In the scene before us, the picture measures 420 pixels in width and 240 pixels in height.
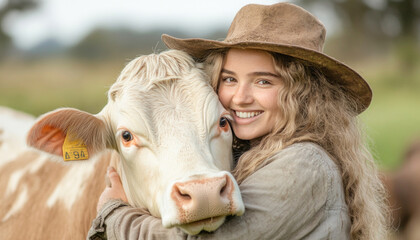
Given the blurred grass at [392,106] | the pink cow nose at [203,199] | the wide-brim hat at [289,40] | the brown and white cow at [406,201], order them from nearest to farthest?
1. the pink cow nose at [203,199]
2. the wide-brim hat at [289,40]
3. the brown and white cow at [406,201]
4. the blurred grass at [392,106]

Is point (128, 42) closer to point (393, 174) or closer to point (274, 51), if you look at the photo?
point (393, 174)

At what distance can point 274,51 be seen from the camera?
3.19m

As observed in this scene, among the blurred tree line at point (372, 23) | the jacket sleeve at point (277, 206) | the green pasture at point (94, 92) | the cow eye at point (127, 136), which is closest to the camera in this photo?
the jacket sleeve at point (277, 206)

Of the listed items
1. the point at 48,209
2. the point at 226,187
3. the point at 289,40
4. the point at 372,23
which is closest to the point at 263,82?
the point at 289,40

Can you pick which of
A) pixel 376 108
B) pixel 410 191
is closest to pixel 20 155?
pixel 410 191

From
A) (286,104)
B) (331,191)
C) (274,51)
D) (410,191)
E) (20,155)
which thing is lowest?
(410,191)

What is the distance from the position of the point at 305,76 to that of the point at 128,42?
25548 mm

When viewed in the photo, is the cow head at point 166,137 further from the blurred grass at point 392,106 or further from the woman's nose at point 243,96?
the blurred grass at point 392,106

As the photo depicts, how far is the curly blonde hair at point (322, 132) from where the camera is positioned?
10.3 feet

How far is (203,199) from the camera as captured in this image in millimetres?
2406

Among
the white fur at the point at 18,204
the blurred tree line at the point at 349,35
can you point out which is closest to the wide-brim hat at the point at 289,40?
the white fur at the point at 18,204

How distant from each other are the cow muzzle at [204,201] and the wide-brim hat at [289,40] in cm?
95

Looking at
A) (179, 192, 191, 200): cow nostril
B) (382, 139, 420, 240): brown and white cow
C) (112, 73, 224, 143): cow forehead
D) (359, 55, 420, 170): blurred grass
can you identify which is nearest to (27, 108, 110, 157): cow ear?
(112, 73, 224, 143): cow forehead

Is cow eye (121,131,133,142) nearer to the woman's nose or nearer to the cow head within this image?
the cow head
